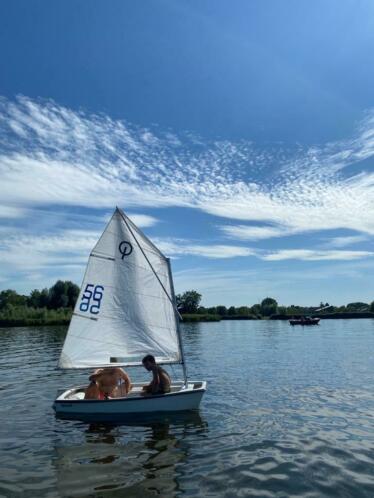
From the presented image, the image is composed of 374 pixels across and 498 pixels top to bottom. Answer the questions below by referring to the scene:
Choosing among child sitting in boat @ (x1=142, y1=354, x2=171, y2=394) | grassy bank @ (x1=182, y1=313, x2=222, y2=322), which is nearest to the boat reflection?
child sitting in boat @ (x1=142, y1=354, x2=171, y2=394)

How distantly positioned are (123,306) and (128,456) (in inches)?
285

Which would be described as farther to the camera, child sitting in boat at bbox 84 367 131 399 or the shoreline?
the shoreline

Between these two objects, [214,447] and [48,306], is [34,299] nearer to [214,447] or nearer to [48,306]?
[48,306]

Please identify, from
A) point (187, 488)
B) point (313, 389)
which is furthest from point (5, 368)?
point (187, 488)

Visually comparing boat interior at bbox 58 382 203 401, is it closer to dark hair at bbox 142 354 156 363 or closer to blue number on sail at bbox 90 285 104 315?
dark hair at bbox 142 354 156 363

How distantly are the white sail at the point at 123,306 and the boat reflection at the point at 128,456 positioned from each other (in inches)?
118

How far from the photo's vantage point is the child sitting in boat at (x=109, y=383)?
1906 cm

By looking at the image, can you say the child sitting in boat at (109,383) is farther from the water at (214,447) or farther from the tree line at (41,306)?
the tree line at (41,306)

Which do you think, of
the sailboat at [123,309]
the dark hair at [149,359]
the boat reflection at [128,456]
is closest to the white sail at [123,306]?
the sailboat at [123,309]

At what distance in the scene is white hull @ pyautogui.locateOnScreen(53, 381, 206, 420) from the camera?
712 inches

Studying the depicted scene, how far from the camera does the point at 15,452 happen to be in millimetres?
14984

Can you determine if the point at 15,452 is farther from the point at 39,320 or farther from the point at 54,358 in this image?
the point at 39,320

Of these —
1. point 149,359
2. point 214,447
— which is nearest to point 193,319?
point 149,359

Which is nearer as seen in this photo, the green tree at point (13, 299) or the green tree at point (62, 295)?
the green tree at point (62, 295)
